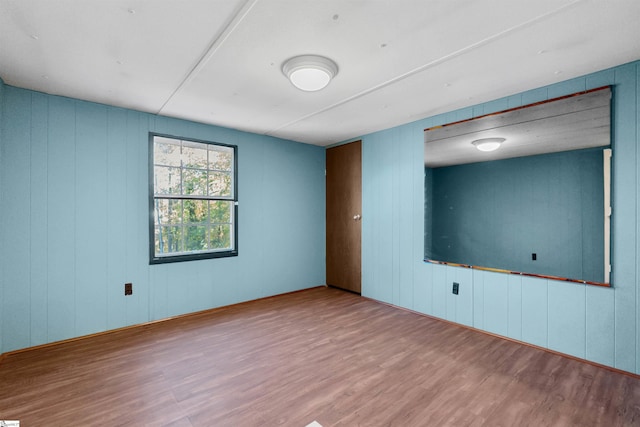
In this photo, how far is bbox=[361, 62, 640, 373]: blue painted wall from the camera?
2.27 metres

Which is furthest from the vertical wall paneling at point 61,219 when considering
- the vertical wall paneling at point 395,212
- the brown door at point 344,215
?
the vertical wall paneling at point 395,212

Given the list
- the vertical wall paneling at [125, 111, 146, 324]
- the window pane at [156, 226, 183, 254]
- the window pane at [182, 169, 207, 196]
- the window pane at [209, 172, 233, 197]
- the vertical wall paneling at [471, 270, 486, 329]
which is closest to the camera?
the vertical wall paneling at [471, 270, 486, 329]

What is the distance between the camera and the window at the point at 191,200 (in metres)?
3.47

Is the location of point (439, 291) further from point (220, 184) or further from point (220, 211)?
point (220, 184)

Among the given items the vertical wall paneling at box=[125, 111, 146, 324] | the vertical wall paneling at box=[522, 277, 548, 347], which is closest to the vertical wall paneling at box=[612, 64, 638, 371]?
the vertical wall paneling at box=[522, 277, 548, 347]

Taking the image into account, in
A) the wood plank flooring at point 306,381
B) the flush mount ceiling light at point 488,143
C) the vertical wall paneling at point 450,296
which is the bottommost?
the wood plank flooring at point 306,381

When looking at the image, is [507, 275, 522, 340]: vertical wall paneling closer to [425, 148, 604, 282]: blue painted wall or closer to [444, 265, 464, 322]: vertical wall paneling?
[425, 148, 604, 282]: blue painted wall

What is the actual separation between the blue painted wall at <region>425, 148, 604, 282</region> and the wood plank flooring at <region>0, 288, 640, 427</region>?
33.3 inches

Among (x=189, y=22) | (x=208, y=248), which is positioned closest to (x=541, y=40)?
(x=189, y=22)

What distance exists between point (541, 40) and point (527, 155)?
47.2 inches

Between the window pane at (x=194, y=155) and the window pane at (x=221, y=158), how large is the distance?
0.09 m

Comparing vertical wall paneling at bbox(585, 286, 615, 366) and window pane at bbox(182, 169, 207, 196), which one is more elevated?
window pane at bbox(182, 169, 207, 196)

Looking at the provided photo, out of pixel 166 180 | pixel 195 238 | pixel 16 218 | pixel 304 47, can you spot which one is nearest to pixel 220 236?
pixel 195 238

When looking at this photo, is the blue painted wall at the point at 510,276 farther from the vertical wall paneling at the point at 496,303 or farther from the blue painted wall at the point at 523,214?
the blue painted wall at the point at 523,214
